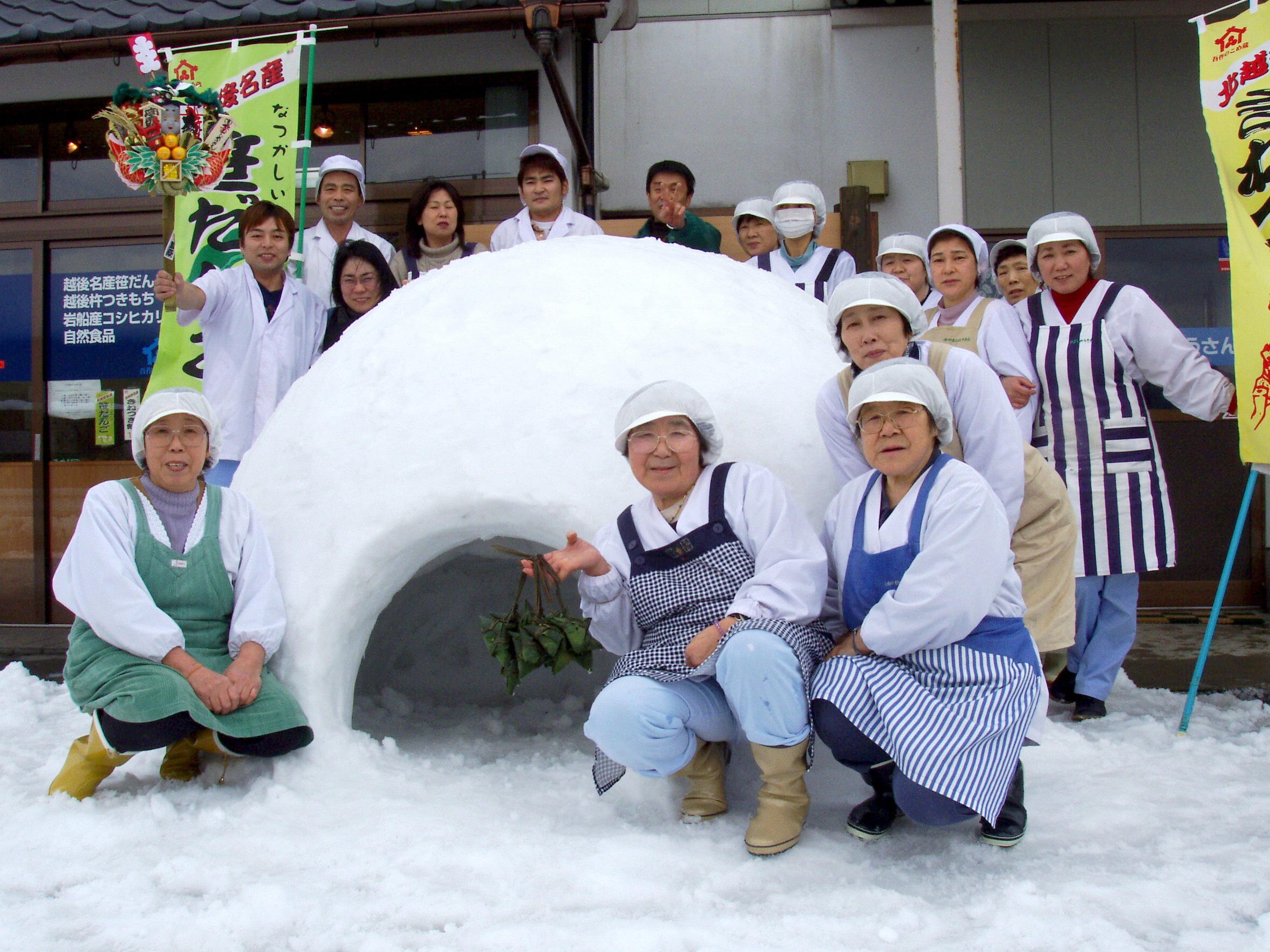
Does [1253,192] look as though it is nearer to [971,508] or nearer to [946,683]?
[971,508]

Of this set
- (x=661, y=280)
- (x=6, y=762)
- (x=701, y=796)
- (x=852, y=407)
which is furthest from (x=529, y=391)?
(x=6, y=762)

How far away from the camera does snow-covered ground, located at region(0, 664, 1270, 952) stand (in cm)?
191

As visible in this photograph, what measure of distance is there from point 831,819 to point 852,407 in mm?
987

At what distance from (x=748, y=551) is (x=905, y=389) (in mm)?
522

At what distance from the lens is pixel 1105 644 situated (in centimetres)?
348

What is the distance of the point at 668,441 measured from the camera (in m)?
2.44

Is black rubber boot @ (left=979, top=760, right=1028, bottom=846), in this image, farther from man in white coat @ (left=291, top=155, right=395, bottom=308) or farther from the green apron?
man in white coat @ (left=291, top=155, right=395, bottom=308)

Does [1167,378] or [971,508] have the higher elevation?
[1167,378]

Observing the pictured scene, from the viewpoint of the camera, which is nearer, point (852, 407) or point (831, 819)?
point (852, 407)

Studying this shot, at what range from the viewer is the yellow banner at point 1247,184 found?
3201 millimetres

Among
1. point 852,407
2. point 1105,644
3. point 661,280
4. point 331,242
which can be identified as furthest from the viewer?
point 331,242

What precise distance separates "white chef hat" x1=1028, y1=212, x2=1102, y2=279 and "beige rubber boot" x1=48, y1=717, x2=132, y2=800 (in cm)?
316

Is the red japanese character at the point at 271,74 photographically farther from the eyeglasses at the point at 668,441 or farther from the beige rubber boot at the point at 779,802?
the beige rubber boot at the point at 779,802

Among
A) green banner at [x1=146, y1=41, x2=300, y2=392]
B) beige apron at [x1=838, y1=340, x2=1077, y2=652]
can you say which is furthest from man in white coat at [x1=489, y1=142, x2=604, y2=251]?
beige apron at [x1=838, y1=340, x2=1077, y2=652]
